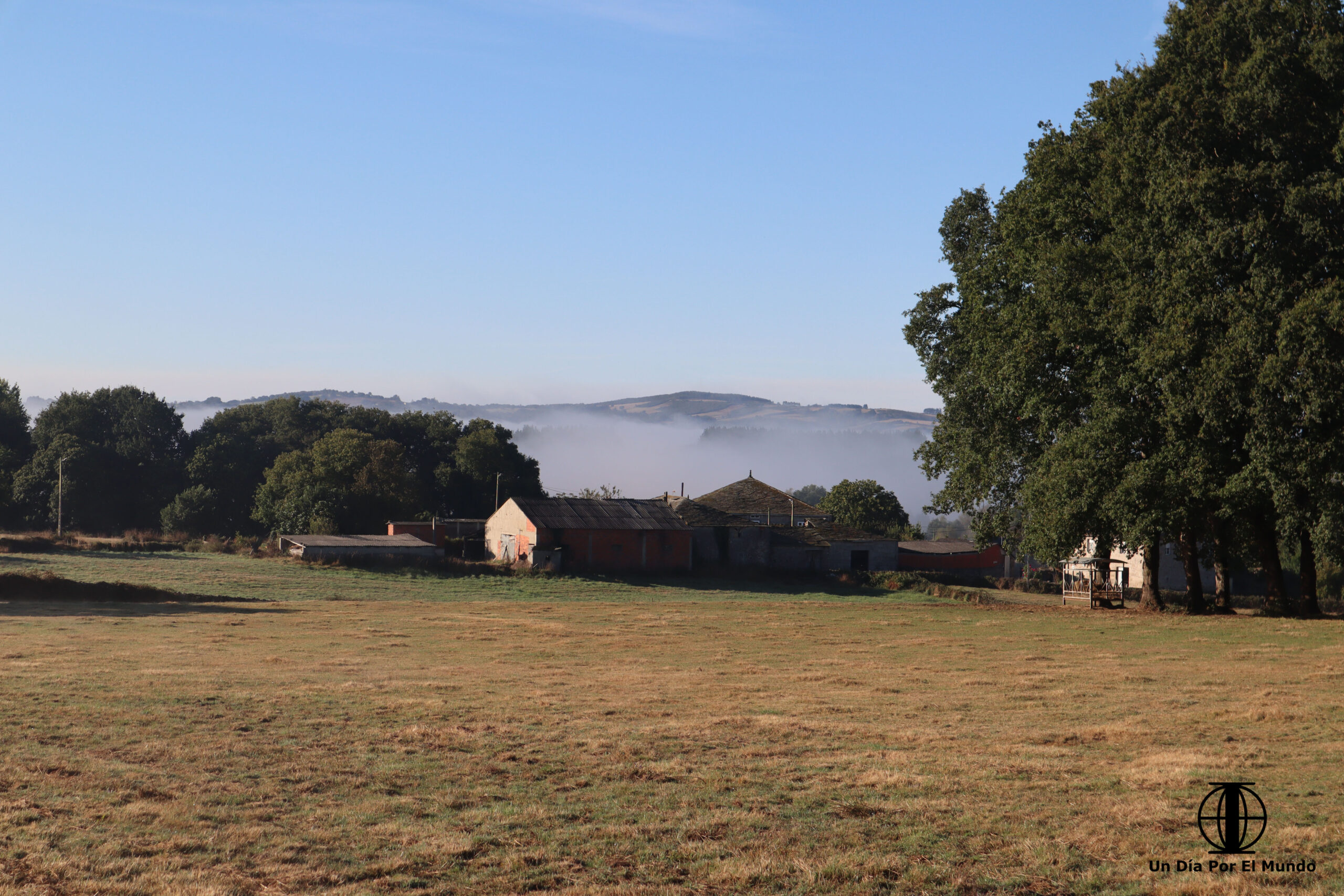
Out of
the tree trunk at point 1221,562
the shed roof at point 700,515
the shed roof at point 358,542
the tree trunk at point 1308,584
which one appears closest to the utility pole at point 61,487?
the shed roof at point 358,542

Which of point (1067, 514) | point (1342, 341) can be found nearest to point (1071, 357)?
point (1067, 514)

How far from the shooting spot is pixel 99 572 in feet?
181

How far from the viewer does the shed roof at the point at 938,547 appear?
93.2m

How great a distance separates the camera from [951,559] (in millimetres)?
91438


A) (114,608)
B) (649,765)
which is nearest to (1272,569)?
(649,765)

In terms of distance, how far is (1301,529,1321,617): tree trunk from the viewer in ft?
125

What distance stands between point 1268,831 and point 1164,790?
1.67 m

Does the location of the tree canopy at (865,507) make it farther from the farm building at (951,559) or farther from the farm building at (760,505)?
the farm building at (951,559)

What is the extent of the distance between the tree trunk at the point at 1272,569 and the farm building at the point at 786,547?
4493 centimetres

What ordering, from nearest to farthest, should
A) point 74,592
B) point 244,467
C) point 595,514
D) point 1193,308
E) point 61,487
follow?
1. point 1193,308
2. point 74,592
3. point 595,514
4. point 61,487
5. point 244,467

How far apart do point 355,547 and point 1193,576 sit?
Result: 50003 mm

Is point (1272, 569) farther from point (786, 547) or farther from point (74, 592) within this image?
point (786, 547)

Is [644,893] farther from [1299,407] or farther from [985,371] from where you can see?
[985,371]

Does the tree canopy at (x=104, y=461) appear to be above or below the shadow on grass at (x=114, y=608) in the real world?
above
